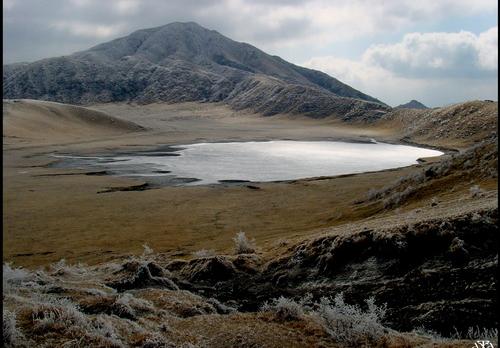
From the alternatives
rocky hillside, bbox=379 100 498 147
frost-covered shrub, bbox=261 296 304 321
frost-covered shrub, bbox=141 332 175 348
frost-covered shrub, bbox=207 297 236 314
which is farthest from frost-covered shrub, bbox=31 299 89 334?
rocky hillside, bbox=379 100 498 147

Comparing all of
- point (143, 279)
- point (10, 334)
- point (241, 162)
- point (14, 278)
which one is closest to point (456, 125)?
point (241, 162)

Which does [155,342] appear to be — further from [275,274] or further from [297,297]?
[275,274]

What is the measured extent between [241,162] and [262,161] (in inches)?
163

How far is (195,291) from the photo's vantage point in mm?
17984

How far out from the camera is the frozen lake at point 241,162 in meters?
72.9

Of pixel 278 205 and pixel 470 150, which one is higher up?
pixel 470 150

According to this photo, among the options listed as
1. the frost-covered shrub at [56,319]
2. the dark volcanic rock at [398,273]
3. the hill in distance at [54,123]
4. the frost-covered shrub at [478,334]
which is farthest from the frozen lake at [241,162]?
the frost-covered shrub at [478,334]

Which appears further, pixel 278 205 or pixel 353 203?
pixel 278 205

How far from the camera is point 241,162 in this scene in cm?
8819

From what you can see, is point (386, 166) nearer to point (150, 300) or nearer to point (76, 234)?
point (76, 234)

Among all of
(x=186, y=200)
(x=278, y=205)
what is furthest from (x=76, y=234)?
(x=278, y=205)

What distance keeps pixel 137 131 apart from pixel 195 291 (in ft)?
517

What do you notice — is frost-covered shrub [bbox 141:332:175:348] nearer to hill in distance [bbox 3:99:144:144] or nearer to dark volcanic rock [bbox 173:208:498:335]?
dark volcanic rock [bbox 173:208:498:335]

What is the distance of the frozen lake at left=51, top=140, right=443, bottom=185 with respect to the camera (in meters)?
72.9
